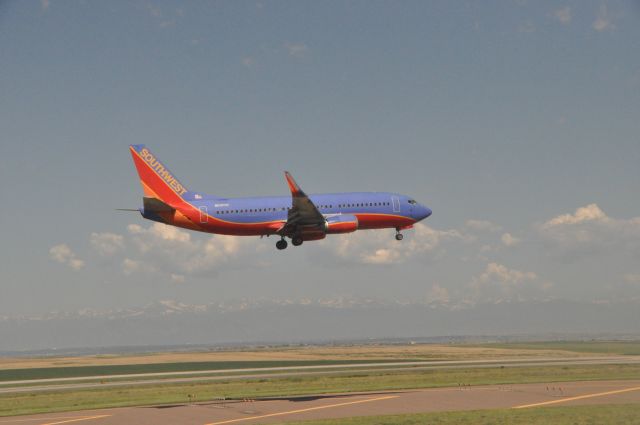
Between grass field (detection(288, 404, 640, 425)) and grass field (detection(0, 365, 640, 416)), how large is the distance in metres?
23.1

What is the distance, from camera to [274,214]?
72188 mm

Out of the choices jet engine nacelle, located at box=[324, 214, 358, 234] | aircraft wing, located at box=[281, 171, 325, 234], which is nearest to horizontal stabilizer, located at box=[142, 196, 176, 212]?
aircraft wing, located at box=[281, 171, 325, 234]

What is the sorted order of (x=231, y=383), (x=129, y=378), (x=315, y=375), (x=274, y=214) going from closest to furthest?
1. (x=274, y=214)
2. (x=231, y=383)
3. (x=315, y=375)
4. (x=129, y=378)

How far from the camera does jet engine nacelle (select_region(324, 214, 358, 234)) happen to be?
71188mm

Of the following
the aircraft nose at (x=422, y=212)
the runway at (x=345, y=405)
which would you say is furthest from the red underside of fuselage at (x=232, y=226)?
the runway at (x=345, y=405)

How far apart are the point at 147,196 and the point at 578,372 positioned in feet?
209

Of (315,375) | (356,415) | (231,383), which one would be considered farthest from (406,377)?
(356,415)

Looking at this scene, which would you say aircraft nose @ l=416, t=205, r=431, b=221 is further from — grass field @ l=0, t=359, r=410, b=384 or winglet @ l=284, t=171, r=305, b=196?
grass field @ l=0, t=359, r=410, b=384

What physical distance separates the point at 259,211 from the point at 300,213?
252 inches

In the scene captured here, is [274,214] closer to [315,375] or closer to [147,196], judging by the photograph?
[147,196]

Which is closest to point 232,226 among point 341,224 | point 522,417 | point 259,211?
point 259,211

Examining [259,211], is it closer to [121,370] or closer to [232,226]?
[232,226]

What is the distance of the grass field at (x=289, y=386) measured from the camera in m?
71.8

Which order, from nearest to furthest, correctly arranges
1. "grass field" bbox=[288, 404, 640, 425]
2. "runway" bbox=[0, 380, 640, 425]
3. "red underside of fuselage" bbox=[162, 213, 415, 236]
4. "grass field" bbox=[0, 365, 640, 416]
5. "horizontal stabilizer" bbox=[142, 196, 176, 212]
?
"grass field" bbox=[288, 404, 640, 425], "runway" bbox=[0, 380, 640, 425], "horizontal stabilizer" bbox=[142, 196, 176, 212], "red underside of fuselage" bbox=[162, 213, 415, 236], "grass field" bbox=[0, 365, 640, 416]
